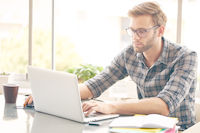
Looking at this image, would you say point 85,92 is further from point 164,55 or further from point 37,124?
point 37,124

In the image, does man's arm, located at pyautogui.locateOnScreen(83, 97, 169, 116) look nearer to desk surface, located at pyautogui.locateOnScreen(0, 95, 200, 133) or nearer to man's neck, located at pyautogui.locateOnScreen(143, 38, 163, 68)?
desk surface, located at pyautogui.locateOnScreen(0, 95, 200, 133)

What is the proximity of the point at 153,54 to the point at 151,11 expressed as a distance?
0.30 m

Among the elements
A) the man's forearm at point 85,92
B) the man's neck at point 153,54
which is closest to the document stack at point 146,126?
the man's forearm at point 85,92

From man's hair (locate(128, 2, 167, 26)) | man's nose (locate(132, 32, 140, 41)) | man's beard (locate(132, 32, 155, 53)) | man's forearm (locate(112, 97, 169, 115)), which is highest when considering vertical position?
man's hair (locate(128, 2, 167, 26))

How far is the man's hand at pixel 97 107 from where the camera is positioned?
6.41ft

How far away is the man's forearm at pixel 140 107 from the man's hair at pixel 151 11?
0.67 m

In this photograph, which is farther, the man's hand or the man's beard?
the man's beard

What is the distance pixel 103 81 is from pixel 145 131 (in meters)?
1.09

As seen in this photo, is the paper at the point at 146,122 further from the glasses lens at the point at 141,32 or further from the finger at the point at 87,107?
the glasses lens at the point at 141,32

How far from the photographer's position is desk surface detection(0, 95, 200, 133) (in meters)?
1.71

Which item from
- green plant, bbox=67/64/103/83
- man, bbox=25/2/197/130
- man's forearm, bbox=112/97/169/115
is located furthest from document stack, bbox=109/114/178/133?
green plant, bbox=67/64/103/83

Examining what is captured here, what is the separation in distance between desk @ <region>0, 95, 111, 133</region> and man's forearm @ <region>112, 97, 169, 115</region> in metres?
0.17

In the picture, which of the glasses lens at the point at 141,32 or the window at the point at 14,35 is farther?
the window at the point at 14,35

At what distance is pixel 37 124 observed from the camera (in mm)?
1818
